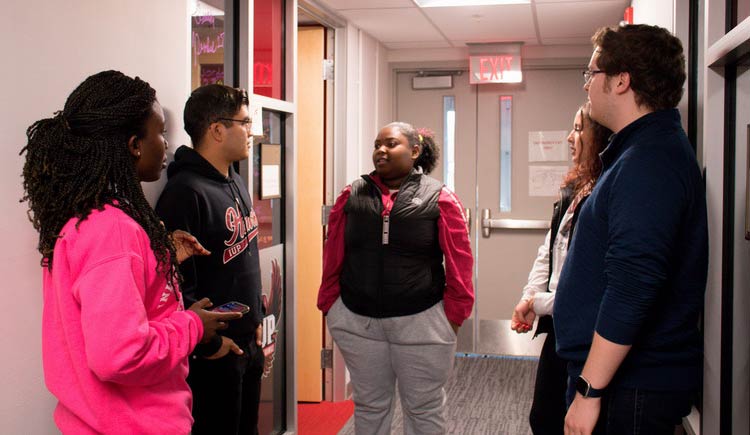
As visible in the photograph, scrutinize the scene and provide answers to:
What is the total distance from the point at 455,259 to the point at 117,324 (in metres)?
1.69

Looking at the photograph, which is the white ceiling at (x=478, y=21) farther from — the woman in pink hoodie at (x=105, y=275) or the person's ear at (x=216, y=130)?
the woman in pink hoodie at (x=105, y=275)

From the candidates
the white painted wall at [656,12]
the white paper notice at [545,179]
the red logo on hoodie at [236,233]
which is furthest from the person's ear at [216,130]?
the white paper notice at [545,179]

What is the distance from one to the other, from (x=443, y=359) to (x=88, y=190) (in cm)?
171

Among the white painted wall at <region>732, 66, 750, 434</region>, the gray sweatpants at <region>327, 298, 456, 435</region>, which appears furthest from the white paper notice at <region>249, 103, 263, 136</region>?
the white painted wall at <region>732, 66, 750, 434</region>

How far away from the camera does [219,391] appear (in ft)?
7.01

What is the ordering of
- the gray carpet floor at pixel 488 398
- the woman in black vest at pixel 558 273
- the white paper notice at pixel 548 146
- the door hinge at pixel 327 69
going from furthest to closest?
1. the white paper notice at pixel 548 146
2. the door hinge at pixel 327 69
3. the gray carpet floor at pixel 488 398
4. the woman in black vest at pixel 558 273

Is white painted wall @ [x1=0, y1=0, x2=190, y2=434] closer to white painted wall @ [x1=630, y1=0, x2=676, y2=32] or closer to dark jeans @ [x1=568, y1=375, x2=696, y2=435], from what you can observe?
dark jeans @ [x1=568, y1=375, x2=696, y2=435]

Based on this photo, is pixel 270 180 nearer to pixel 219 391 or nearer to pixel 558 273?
pixel 219 391

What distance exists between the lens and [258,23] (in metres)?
3.11

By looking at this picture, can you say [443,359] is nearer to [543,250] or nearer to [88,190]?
[543,250]

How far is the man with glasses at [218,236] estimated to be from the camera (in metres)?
2.05

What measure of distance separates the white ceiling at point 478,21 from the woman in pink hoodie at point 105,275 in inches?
95.9

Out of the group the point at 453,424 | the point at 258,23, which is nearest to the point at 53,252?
the point at 258,23

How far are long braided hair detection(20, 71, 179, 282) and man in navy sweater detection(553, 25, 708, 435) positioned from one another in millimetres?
887
